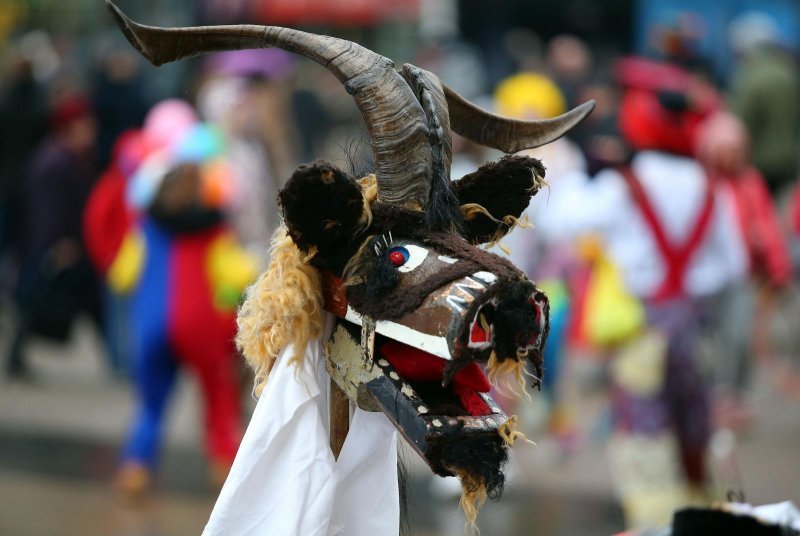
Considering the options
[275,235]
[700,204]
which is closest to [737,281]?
[700,204]

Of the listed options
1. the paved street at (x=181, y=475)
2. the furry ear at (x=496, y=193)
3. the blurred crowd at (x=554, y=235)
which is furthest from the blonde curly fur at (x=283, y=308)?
the paved street at (x=181, y=475)

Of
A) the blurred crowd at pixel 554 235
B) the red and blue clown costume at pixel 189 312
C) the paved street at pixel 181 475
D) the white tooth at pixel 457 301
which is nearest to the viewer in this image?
the white tooth at pixel 457 301

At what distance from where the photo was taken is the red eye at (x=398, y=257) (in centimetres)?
281

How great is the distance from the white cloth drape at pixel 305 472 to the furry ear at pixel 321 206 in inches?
11.5

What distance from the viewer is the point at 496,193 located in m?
3.06

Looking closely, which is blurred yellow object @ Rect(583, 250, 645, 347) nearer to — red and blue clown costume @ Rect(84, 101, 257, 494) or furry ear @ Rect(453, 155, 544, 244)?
red and blue clown costume @ Rect(84, 101, 257, 494)

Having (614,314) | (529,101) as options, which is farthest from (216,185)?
(529,101)

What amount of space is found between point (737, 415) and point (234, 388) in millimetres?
3492

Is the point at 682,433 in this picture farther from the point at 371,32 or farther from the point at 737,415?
the point at 371,32

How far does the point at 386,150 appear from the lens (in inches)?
113

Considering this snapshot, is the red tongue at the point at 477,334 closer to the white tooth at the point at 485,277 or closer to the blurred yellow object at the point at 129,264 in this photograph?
the white tooth at the point at 485,277

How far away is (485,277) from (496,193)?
45 cm

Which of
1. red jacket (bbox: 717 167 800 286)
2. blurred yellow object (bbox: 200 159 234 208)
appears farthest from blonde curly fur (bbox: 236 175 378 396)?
red jacket (bbox: 717 167 800 286)

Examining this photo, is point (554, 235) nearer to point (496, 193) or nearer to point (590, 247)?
point (590, 247)
